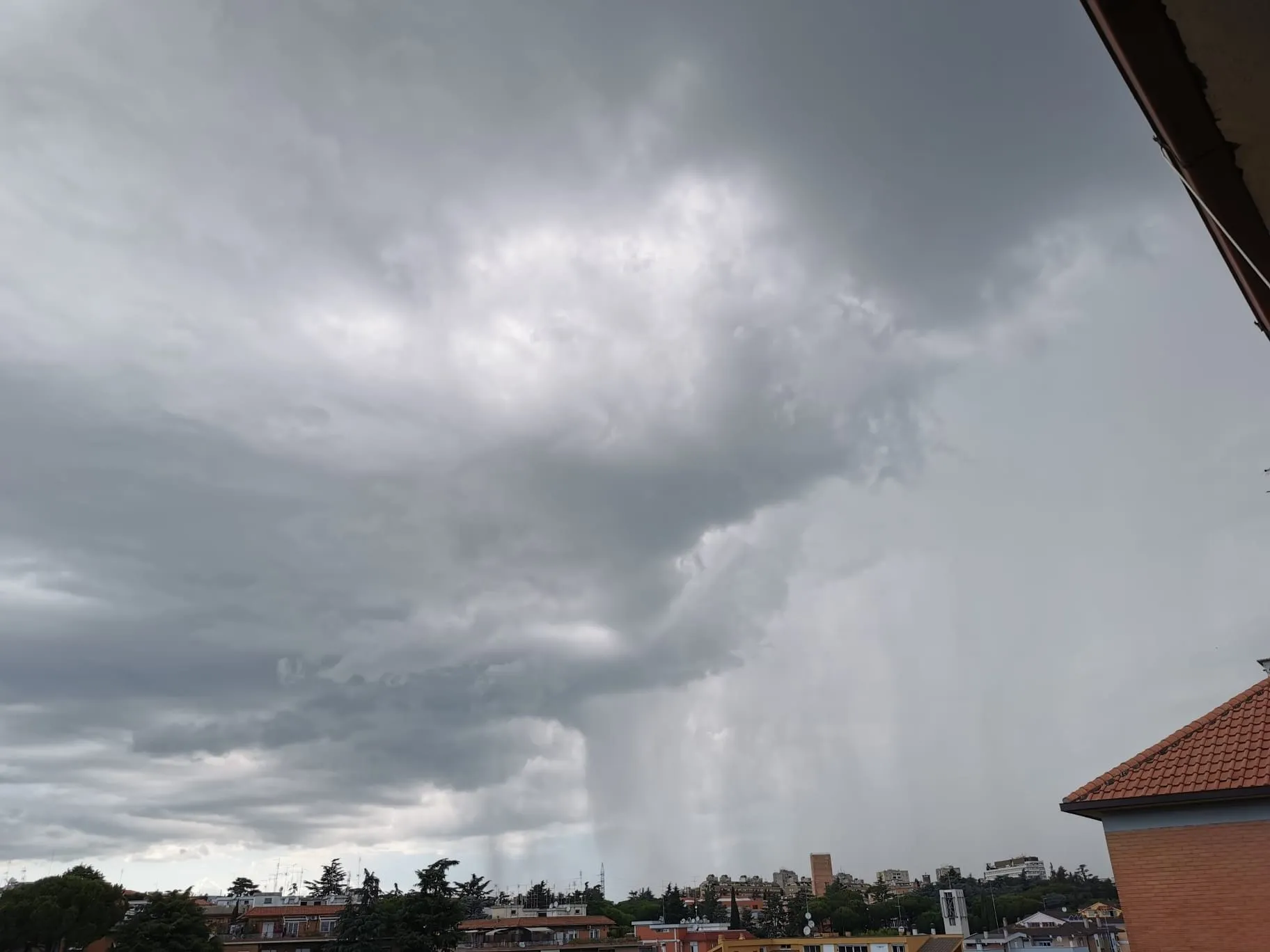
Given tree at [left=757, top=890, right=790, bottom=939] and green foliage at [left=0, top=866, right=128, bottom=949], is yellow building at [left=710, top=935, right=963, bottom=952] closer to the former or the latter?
tree at [left=757, top=890, right=790, bottom=939]

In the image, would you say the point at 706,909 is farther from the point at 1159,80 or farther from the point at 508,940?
the point at 1159,80

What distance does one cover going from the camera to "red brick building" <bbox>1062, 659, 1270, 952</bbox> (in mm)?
15961

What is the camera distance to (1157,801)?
1709 centimetres

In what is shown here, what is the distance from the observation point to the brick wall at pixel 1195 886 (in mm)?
15836

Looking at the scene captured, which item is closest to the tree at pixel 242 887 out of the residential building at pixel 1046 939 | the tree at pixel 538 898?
the tree at pixel 538 898

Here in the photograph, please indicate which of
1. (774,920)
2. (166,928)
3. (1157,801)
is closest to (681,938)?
(774,920)

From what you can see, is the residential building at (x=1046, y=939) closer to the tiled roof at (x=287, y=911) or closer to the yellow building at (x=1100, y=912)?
the yellow building at (x=1100, y=912)

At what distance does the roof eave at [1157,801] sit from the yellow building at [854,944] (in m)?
53.7

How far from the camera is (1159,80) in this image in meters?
3.67

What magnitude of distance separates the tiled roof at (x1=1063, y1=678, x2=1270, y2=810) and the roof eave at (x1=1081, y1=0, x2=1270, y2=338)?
1620 centimetres

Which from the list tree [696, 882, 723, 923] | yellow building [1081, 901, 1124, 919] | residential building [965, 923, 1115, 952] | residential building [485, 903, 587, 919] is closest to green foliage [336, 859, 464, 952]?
residential building [485, 903, 587, 919]

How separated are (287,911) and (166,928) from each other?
35.8 metres

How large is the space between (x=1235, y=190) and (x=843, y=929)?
125 m

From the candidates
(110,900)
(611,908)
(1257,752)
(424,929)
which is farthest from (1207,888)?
(611,908)
